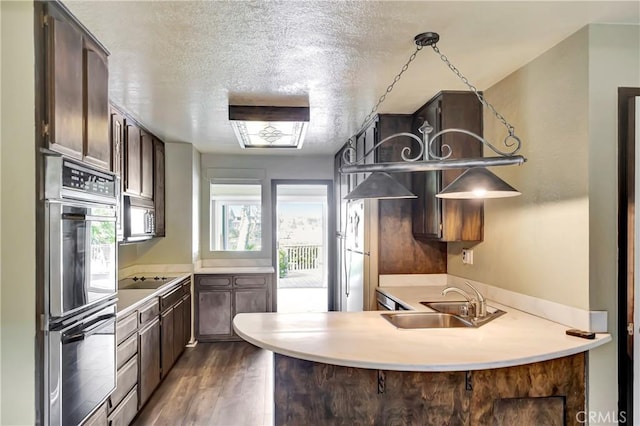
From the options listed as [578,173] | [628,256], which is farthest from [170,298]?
[628,256]

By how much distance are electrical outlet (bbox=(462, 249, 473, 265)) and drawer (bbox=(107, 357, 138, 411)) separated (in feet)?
8.77

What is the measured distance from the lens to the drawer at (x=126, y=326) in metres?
Result: 2.61

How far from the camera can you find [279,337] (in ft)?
6.32

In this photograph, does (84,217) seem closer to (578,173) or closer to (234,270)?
(578,173)

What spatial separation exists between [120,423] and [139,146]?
241cm

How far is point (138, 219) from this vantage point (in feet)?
12.3

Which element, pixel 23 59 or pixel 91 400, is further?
pixel 91 400

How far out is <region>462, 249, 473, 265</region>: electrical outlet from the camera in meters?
3.11

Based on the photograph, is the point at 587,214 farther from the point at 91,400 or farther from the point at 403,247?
the point at 91,400

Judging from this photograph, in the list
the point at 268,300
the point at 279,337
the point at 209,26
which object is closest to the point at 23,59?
the point at 209,26

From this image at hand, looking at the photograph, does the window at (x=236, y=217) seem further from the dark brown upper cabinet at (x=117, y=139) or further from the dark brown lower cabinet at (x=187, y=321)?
the dark brown upper cabinet at (x=117, y=139)

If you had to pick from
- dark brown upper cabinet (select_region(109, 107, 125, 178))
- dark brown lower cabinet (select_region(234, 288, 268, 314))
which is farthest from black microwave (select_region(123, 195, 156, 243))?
dark brown lower cabinet (select_region(234, 288, 268, 314))

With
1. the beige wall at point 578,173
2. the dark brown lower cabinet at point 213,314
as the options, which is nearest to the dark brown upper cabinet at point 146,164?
the dark brown lower cabinet at point 213,314

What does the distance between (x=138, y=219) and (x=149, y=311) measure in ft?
3.23
